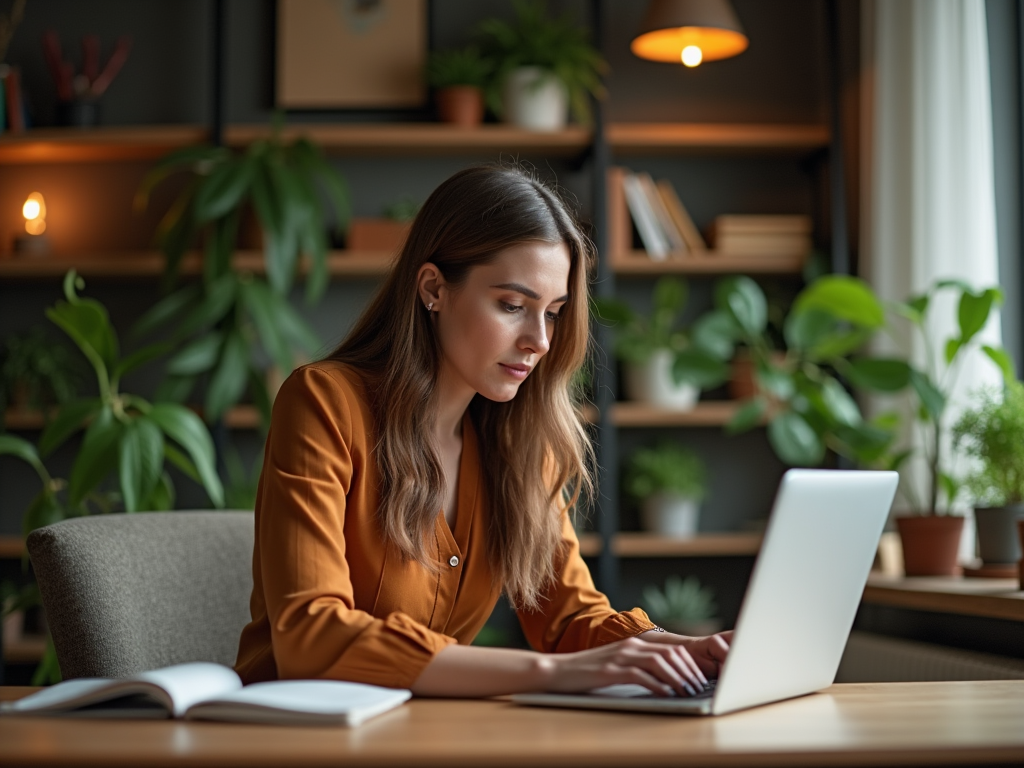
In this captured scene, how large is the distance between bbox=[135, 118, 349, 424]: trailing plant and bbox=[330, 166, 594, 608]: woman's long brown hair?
144 cm

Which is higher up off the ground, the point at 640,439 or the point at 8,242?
the point at 8,242

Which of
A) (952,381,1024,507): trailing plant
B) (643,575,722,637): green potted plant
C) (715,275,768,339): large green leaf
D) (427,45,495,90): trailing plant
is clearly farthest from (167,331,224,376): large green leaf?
(952,381,1024,507): trailing plant

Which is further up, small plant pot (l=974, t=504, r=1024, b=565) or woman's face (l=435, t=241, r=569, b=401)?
woman's face (l=435, t=241, r=569, b=401)

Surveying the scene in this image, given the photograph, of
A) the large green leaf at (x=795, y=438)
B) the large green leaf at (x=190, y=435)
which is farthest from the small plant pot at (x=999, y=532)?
the large green leaf at (x=190, y=435)

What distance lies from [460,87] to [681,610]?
5.78 feet

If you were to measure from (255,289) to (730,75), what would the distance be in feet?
5.86

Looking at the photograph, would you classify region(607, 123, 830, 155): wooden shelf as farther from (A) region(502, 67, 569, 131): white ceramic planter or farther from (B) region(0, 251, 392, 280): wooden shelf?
(B) region(0, 251, 392, 280): wooden shelf

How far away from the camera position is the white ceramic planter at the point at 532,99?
3.40 m

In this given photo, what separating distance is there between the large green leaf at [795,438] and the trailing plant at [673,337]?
209 mm

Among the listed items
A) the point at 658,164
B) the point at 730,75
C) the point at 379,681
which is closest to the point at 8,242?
the point at 658,164

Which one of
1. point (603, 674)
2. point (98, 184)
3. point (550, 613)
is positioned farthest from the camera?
point (98, 184)

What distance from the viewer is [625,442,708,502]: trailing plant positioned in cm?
346

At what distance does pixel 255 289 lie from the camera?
3.03 meters

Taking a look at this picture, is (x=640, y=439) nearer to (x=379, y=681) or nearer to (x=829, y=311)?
(x=829, y=311)
